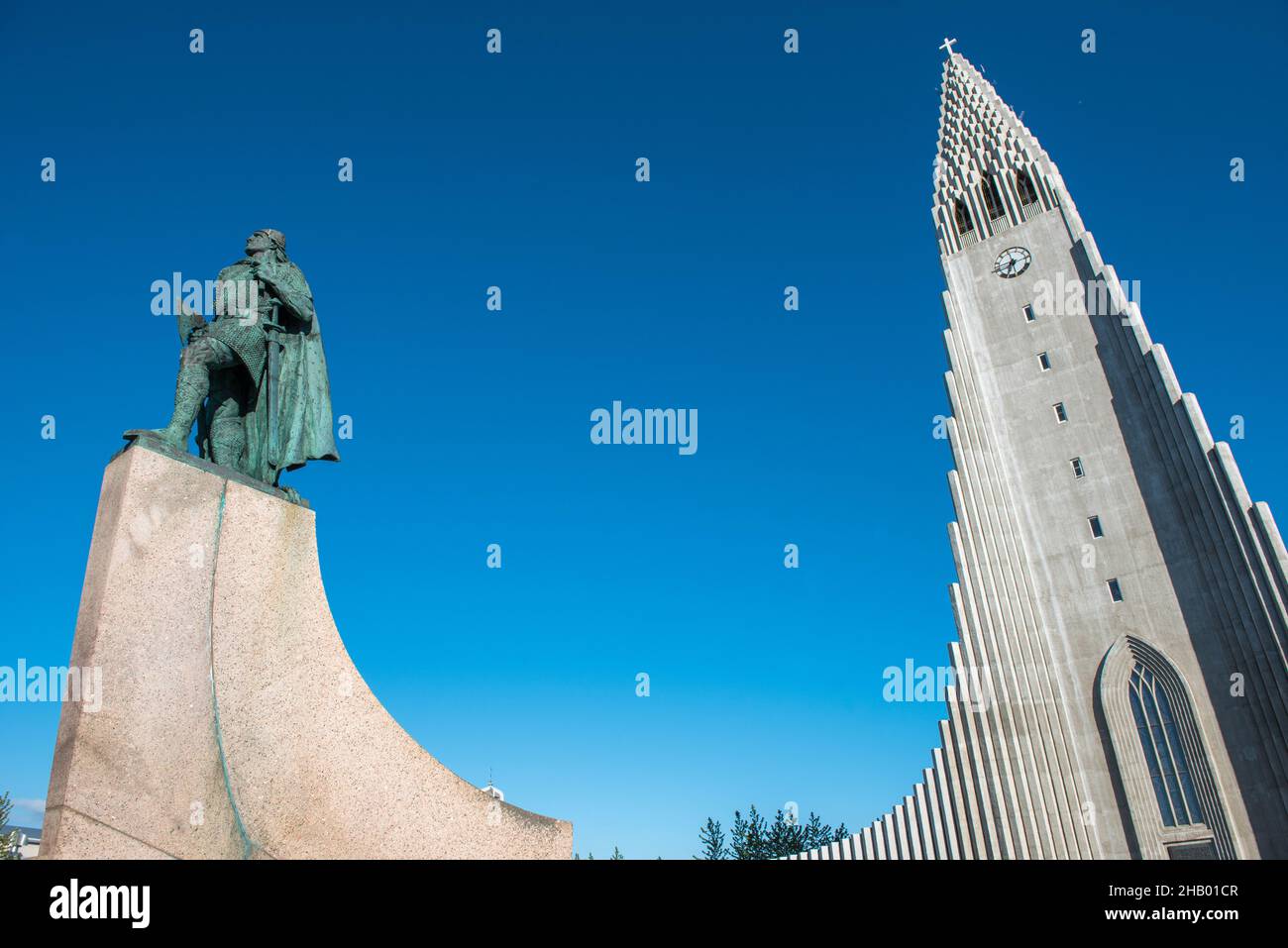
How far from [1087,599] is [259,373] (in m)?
28.6

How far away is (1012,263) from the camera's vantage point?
35.4 m

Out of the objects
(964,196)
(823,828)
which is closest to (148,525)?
(964,196)

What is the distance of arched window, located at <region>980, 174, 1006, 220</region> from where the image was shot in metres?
37.6

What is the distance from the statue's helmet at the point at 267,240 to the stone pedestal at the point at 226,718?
232 centimetres

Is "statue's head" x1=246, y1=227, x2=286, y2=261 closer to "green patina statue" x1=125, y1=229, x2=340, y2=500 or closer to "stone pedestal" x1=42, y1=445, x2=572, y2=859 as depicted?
"green patina statue" x1=125, y1=229, x2=340, y2=500

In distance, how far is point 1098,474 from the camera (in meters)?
29.9

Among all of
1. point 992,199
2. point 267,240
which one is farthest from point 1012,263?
point 267,240

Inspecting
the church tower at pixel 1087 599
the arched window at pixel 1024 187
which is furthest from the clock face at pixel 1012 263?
the arched window at pixel 1024 187

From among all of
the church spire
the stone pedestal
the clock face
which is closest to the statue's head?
the stone pedestal

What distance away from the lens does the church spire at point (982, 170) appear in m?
36.6

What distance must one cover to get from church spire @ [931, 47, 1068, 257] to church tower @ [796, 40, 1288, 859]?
365 mm
